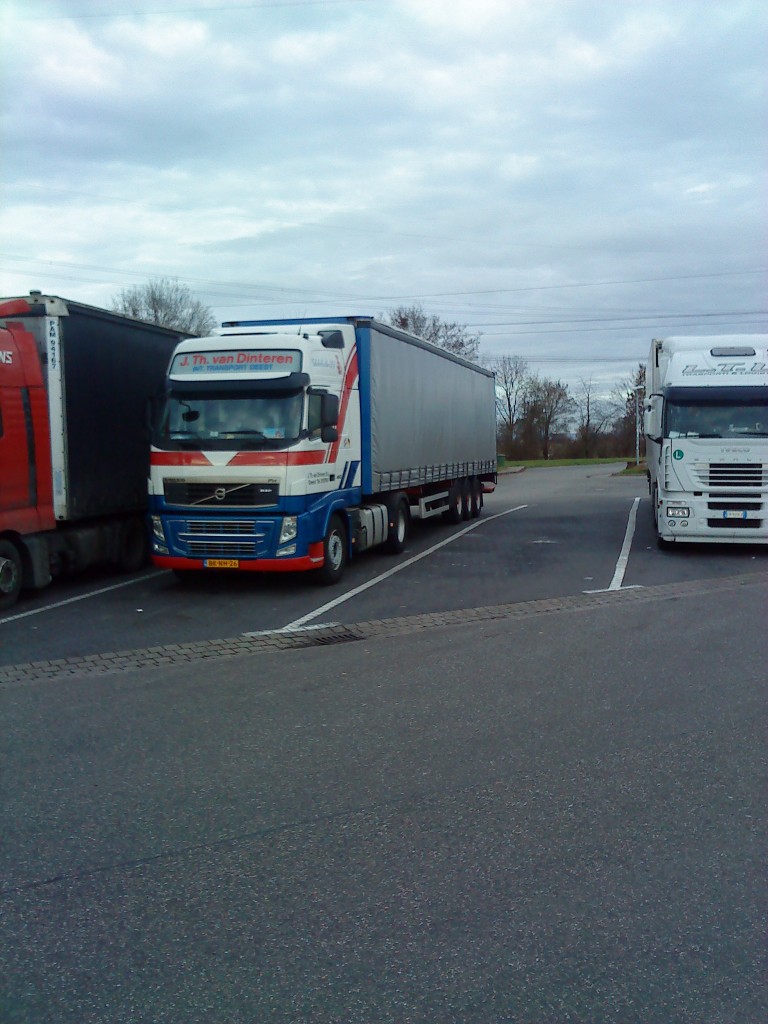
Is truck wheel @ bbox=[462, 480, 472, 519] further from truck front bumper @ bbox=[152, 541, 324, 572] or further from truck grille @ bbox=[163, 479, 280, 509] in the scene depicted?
truck grille @ bbox=[163, 479, 280, 509]

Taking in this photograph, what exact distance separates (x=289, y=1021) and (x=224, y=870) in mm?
1194

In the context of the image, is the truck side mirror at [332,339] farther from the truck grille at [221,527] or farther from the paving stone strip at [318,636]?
the paving stone strip at [318,636]

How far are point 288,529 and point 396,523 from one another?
4.32 metres

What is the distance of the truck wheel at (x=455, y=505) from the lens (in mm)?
20631

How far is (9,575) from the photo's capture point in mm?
11125

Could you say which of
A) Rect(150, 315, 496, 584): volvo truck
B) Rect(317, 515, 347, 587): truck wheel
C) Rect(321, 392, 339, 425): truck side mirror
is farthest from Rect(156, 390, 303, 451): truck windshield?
Rect(317, 515, 347, 587): truck wheel

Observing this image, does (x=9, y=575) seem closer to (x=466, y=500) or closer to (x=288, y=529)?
(x=288, y=529)

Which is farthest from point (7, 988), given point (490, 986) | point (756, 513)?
point (756, 513)

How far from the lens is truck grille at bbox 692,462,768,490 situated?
15.5 metres

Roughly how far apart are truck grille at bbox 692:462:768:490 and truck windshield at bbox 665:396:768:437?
1.83 feet

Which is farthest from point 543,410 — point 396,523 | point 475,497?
point 396,523

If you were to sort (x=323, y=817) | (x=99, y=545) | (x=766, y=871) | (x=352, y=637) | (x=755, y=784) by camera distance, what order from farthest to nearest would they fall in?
(x=99, y=545), (x=352, y=637), (x=755, y=784), (x=323, y=817), (x=766, y=871)

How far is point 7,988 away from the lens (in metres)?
3.33

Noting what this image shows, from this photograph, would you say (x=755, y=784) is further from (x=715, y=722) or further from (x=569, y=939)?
(x=569, y=939)
